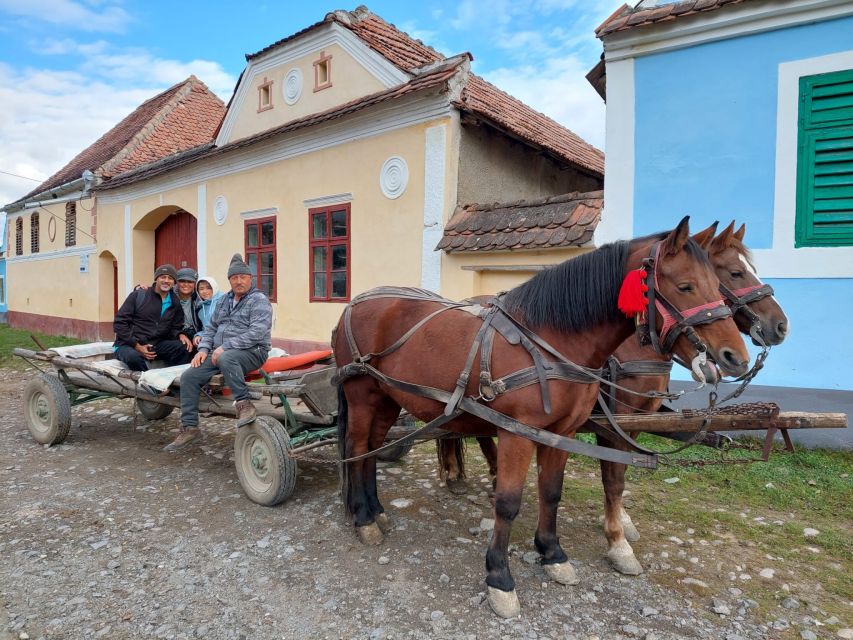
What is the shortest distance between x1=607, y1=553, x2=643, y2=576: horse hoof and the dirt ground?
1.7 inches

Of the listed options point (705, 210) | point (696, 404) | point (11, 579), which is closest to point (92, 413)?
point (11, 579)

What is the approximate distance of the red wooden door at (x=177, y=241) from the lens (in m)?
12.1

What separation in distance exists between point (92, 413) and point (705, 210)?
290 inches

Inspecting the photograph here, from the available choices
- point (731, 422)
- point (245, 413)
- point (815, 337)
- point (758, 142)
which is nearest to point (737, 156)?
point (758, 142)

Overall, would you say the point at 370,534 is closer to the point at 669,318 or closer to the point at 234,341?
the point at 234,341

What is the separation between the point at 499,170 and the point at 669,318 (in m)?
5.81

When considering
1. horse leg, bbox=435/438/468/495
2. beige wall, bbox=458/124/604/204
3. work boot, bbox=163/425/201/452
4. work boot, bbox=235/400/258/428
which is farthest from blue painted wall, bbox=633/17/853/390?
work boot, bbox=163/425/201/452

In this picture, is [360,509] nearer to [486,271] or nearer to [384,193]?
[486,271]

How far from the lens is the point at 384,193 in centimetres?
770

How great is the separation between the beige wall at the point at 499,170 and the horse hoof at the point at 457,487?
4048 mm

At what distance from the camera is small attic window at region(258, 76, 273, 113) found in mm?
9695

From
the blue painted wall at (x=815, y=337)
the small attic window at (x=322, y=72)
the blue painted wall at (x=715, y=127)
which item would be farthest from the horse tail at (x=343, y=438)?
the small attic window at (x=322, y=72)

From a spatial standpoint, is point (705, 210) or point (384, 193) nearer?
point (705, 210)

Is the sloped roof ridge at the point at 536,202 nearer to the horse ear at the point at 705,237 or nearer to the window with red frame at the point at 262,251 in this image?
the horse ear at the point at 705,237
